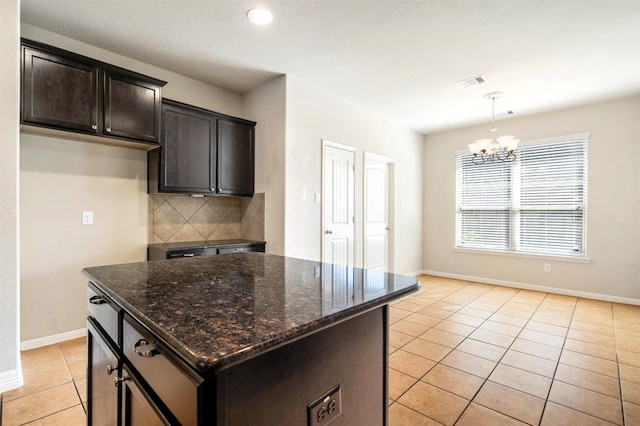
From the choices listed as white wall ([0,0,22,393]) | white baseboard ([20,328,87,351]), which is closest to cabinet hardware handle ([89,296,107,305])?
white wall ([0,0,22,393])

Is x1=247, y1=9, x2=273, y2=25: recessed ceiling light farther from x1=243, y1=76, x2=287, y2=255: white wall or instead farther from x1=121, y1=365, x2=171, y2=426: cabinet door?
x1=121, y1=365, x2=171, y2=426: cabinet door

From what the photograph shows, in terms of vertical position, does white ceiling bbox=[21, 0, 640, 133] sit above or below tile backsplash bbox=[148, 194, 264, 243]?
above

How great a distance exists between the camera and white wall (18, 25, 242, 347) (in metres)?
2.62

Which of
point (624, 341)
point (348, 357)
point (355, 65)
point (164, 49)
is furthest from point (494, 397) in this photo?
point (164, 49)

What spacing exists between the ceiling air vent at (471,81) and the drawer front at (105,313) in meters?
3.90

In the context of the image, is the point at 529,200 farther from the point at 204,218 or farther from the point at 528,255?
the point at 204,218

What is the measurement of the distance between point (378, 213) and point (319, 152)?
1.68 meters

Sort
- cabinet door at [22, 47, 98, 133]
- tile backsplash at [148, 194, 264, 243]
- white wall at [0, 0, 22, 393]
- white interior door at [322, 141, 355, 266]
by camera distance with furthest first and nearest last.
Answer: white interior door at [322, 141, 355, 266]
tile backsplash at [148, 194, 264, 243]
cabinet door at [22, 47, 98, 133]
white wall at [0, 0, 22, 393]

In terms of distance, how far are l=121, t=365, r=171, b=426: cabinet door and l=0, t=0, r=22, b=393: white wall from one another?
167cm

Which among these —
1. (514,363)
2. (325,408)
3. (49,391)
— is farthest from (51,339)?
(514,363)

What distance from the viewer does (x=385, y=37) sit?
2742 mm

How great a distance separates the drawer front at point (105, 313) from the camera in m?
1.09

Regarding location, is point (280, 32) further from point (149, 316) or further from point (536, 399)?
point (536, 399)

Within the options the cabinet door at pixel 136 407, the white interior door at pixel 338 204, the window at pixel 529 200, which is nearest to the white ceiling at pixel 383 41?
the white interior door at pixel 338 204
